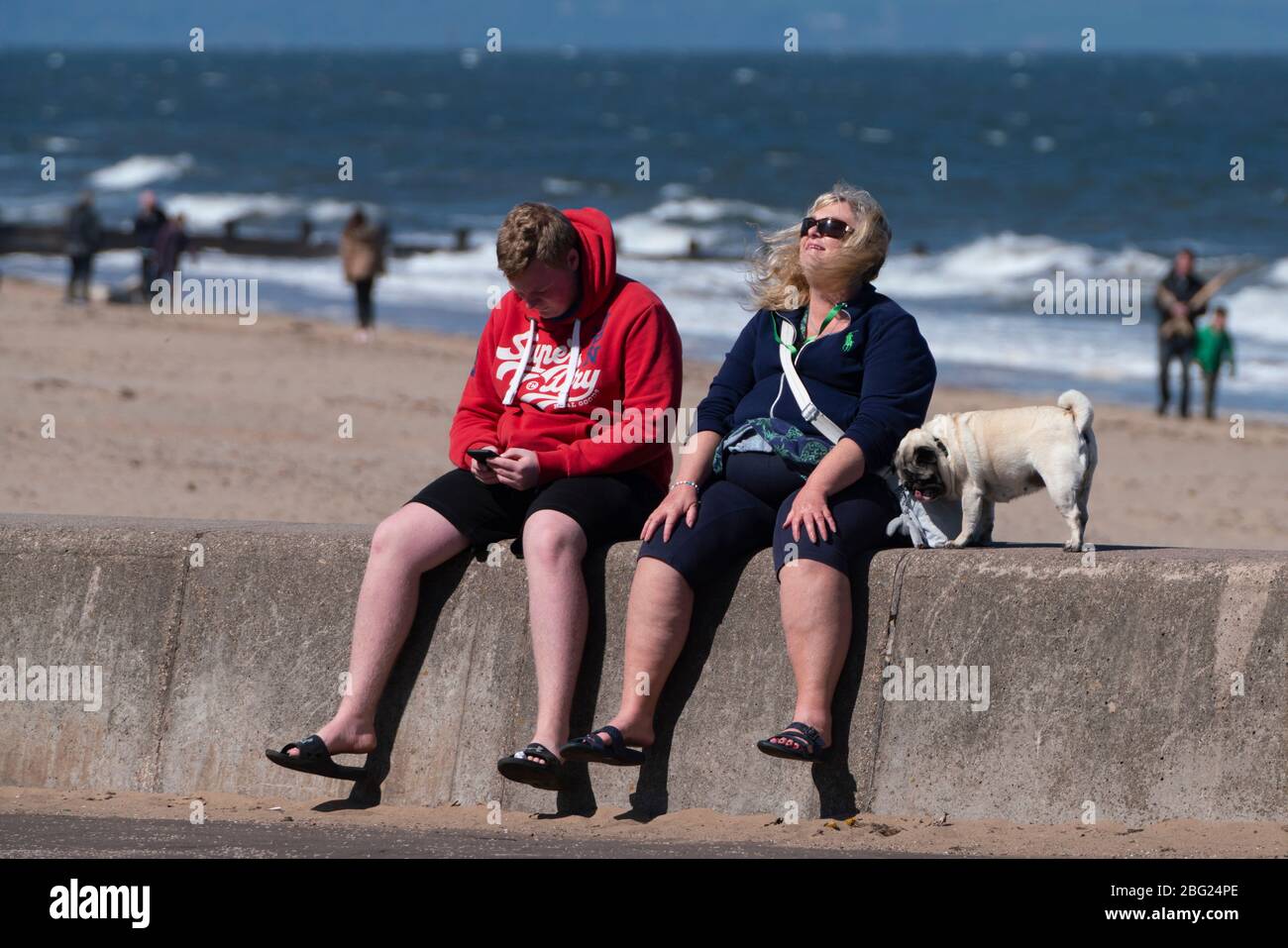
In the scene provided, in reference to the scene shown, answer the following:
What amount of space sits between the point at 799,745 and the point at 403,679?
123cm

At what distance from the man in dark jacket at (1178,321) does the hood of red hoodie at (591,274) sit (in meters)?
12.9

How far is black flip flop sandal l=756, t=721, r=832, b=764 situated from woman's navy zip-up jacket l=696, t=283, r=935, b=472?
71 centimetres

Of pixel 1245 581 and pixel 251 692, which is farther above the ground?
pixel 1245 581

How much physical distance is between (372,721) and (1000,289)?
86.5 feet

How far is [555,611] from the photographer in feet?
15.2

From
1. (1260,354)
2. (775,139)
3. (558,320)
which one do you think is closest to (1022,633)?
(558,320)

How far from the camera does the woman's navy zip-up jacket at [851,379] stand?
461 cm

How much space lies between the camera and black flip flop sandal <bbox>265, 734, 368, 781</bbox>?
4598 mm

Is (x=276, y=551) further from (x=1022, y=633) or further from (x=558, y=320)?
(x=1022, y=633)

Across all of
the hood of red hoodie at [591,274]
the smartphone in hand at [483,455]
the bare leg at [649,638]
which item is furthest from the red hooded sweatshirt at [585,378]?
the bare leg at [649,638]

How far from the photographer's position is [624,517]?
480cm

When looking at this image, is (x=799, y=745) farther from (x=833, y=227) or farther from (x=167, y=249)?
(x=167, y=249)

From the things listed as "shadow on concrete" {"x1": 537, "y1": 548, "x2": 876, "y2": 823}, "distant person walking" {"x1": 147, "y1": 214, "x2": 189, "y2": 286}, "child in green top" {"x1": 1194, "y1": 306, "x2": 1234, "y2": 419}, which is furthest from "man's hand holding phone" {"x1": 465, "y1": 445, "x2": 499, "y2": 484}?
"distant person walking" {"x1": 147, "y1": 214, "x2": 189, "y2": 286}

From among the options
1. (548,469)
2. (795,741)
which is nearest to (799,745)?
(795,741)
